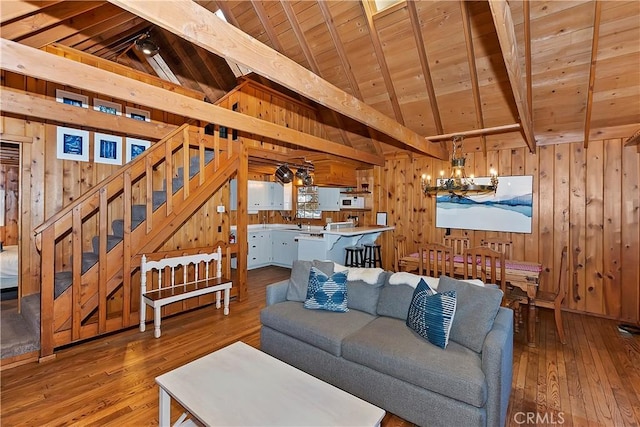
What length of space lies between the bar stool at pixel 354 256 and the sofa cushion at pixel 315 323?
286 cm

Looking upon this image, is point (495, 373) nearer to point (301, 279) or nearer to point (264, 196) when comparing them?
point (301, 279)

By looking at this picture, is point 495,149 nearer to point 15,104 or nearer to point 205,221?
point 205,221

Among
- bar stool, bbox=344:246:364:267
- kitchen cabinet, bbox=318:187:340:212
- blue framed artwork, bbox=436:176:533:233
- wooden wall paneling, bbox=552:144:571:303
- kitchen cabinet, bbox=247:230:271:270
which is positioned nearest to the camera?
wooden wall paneling, bbox=552:144:571:303

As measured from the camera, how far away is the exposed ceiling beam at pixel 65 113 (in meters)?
3.01

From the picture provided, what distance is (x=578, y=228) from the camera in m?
4.30

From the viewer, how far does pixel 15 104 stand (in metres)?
3.02

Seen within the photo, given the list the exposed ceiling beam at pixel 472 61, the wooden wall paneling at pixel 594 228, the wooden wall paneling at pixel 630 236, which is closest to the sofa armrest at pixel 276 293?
the exposed ceiling beam at pixel 472 61

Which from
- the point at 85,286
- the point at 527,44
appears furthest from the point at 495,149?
the point at 85,286

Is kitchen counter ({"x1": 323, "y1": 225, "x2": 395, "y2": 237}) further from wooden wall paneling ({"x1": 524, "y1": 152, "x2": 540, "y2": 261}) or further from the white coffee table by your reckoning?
the white coffee table

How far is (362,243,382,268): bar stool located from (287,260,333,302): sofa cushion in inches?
116

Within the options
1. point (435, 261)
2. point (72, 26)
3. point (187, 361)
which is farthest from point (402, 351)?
point (72, 26)

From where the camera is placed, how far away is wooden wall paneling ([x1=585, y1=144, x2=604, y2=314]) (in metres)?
4.16

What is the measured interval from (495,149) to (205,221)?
4.78 metres

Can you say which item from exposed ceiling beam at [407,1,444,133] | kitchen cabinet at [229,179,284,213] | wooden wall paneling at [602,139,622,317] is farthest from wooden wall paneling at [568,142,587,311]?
kitchen cabinet at [229,179,284,213]
